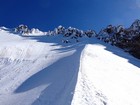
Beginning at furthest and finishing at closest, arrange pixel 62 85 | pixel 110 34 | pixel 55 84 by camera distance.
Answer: pixel 110 34, pixel 55 84, pixel 62 85

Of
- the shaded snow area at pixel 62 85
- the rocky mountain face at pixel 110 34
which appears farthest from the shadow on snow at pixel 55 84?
the rocky mountain face at pixel 110 34

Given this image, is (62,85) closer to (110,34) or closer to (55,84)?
(55,84)

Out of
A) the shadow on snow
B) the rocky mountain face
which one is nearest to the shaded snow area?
the shadow on snow

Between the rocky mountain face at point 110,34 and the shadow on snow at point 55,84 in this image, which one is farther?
the rocky mountain face at point 110,34

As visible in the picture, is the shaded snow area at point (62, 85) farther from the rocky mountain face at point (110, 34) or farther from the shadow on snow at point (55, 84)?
the rocky mountain face at point (110, 34)

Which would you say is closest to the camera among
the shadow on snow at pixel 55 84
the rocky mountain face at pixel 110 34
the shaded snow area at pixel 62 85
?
the shaded snow area at pixel 62 85

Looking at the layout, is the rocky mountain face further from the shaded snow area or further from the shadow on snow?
the shadow on snow

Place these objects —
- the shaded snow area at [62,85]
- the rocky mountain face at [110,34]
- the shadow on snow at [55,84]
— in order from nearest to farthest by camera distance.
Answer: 1. the shaded snow area at [62,85]
2. the shadow on snow at [55,84]
3. the rocky mountain face at [110,34]

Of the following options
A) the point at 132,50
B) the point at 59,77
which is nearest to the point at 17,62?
the point at 59,77

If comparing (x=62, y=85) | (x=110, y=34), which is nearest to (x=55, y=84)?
(x=62, y=85)

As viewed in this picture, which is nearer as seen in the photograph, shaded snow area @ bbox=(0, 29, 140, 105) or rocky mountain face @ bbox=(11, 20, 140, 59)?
shaded snow area @ bbox=(0, 29, 140, 105)

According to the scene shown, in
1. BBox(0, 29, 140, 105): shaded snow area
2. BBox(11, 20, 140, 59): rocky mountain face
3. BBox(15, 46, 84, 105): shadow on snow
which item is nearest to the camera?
BBox(0, 29, 140, 105): shaded snow area

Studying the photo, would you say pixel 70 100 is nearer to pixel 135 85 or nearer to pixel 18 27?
pixel 135 85

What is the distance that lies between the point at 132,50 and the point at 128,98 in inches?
1056
